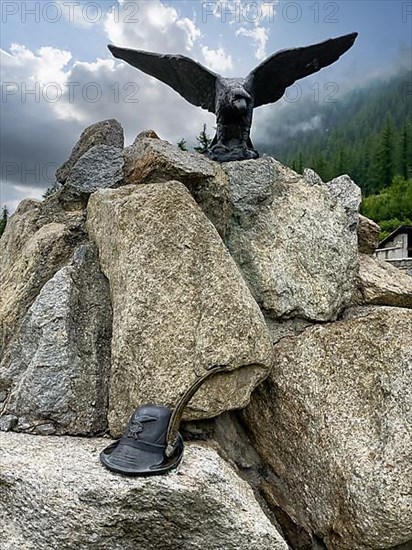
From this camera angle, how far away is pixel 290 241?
311cm

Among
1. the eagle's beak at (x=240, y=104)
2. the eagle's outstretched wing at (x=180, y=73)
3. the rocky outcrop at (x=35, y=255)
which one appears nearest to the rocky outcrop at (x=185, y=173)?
the rocky outcrop at (x=35, y=255)

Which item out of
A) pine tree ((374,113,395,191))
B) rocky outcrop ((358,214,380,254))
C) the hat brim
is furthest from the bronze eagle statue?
pine tree ((374,113,395,191))

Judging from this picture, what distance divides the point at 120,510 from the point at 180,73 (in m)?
3.30

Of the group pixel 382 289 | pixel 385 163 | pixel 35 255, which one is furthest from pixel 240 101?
pixel 385 163

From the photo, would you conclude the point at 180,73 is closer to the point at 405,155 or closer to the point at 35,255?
the point at 35,255

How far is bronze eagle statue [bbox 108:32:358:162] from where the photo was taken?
3775 millimetres

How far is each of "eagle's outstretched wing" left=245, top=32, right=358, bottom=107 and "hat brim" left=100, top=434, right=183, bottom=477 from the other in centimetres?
287

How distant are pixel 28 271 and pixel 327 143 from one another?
→ 9221 cm

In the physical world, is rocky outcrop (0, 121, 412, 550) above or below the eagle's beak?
below

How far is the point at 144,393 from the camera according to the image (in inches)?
88.5

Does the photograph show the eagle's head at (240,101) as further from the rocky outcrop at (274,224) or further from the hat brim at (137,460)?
the hat brim at (137,460)

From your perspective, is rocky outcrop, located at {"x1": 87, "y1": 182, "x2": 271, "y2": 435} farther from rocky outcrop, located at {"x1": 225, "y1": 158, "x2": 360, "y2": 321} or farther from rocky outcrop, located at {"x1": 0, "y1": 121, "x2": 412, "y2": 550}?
rocky outcrop, located at {"x1": 225, "y1": 158, "x2": 360, "y2": 321}

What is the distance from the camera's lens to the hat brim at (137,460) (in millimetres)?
1891

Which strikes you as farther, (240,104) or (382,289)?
(240,104)
